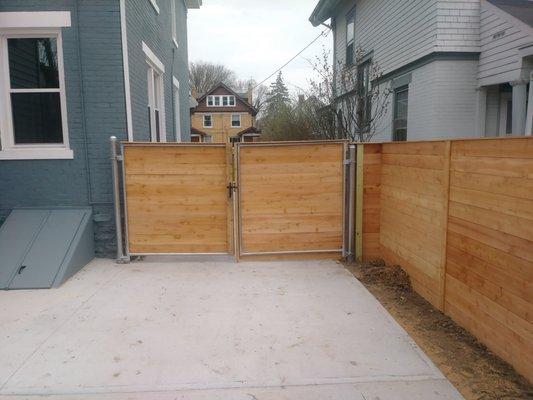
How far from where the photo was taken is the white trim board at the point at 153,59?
7.96m

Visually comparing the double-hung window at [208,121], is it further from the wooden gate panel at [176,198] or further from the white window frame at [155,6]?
the wooden gate panel at [176,198]

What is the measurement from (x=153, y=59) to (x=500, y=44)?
6795 millimetres

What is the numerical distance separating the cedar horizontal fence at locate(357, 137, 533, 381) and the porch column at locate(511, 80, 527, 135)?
138 inches

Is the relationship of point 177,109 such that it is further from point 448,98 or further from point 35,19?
point 448,98

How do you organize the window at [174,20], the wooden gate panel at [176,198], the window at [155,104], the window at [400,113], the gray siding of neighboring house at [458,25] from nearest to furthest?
the wooden gate panel at [176,198], the gray siding of neighboring house at [458,25], the window at [155,104], the window at [400,113], the window at [174,20]

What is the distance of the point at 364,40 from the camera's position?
13.2 meters

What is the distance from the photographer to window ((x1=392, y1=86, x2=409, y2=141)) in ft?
35.6

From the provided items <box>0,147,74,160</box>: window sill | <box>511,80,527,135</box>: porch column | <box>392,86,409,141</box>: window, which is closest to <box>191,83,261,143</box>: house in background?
<box>392,86,409,141</box>: window

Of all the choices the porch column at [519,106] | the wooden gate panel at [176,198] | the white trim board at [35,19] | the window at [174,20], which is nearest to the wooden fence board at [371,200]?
the wooden gate panel at [176,198]

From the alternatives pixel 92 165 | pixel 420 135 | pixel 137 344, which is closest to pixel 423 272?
pixel 137 344

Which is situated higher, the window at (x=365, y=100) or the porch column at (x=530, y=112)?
the window at (x=365, y=100)

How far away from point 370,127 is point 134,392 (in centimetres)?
1035

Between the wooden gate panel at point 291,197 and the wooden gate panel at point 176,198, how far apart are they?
0.39 metres

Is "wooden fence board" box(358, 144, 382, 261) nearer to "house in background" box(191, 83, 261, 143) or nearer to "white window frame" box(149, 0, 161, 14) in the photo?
"white window frame" box(149, 0, 161, 14)
